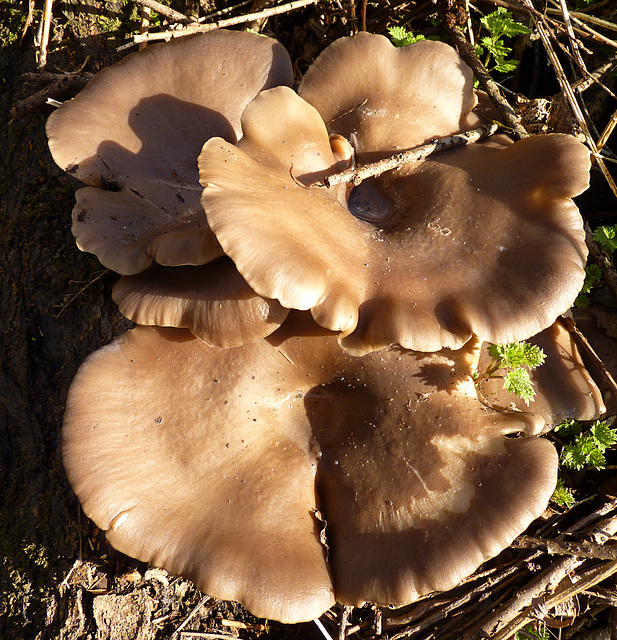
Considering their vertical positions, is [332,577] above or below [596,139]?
below

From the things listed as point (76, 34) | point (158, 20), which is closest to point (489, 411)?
point (158, 20)

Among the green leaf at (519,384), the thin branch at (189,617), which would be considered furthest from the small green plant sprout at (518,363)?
the thin branch at (189,617)

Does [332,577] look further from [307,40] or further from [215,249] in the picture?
[307,40]

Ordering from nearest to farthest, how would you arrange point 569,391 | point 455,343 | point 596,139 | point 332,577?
point 455,343
point 332,577
point 569,391
point 596,139

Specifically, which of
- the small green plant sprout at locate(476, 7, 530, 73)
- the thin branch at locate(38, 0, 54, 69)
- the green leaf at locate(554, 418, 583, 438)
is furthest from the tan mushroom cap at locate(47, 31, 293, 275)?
the green leaf at locate(554, 418, 583, 438)

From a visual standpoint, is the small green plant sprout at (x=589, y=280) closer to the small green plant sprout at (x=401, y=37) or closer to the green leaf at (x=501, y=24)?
the green leaf at (x=501, y=24)

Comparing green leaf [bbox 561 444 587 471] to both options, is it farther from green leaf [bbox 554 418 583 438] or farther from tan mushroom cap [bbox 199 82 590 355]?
tan mushroom cap [bbox 199 82 590 355]

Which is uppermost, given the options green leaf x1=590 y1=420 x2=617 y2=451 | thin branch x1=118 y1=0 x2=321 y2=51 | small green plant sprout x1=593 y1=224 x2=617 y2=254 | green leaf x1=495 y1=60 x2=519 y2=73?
thin branch x1=118 y1=0 x2=321 y2=51
